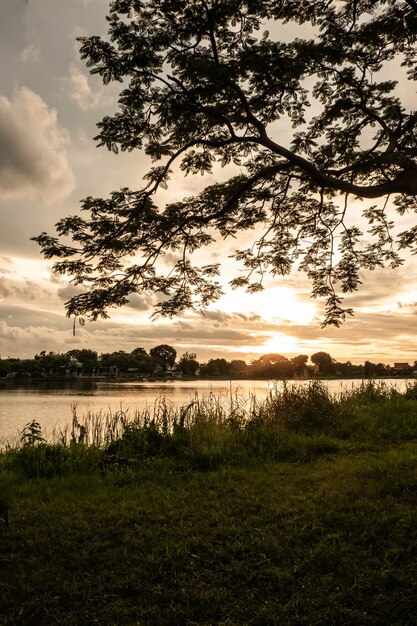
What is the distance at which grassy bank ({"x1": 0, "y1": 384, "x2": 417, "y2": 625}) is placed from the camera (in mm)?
3584

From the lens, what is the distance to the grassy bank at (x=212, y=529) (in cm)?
358

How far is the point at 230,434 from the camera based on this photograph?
910 centimetres

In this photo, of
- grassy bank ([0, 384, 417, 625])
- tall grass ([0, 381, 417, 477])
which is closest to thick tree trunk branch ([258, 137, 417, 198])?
grassy bank ([0, 384, 417, 625])

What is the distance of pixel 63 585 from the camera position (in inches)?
153

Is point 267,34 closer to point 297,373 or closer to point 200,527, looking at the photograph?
point 200,527

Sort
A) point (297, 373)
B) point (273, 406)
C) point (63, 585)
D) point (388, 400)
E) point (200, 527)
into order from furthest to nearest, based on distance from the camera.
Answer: point (297, 373) < point (388, 400) < point (273, 406) < point (200, 527) < point (63, 585)

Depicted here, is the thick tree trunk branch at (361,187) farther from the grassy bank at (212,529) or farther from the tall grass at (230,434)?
the tall grass at (230,434)

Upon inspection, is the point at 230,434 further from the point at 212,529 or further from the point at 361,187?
the point at 361,187

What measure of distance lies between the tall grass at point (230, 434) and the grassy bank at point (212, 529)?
5cm

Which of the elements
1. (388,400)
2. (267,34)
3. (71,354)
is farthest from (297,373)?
(71,354)

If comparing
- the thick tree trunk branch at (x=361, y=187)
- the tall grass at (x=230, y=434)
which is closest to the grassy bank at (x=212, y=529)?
the tall grass at (x=230, y=434)

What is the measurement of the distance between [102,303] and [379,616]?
4763mm

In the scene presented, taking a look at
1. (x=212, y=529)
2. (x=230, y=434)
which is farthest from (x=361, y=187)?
(x=230, y=434)

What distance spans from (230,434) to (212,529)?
13.7ft
